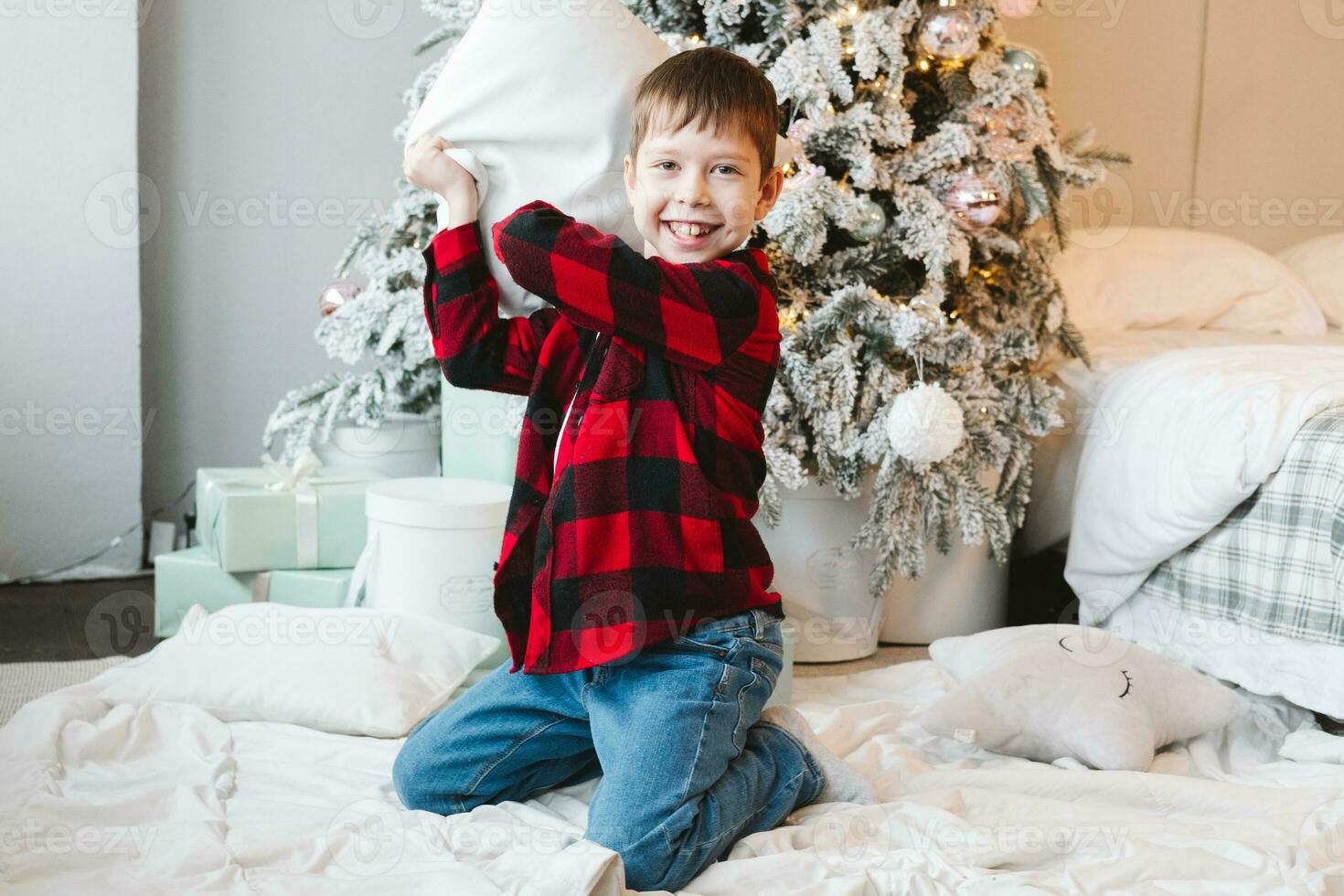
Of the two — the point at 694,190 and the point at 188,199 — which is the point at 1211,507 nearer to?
the point at 694,190

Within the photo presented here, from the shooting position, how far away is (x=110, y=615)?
223cm

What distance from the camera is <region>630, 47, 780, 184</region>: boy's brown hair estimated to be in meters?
1.13

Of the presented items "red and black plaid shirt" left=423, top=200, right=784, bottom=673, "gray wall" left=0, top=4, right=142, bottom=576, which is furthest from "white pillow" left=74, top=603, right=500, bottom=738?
"gray wall" left=0, top=4, right=142, bottom=576

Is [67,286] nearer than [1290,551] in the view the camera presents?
No

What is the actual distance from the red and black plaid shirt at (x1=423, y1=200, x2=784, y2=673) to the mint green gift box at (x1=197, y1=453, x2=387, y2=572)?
0.83m

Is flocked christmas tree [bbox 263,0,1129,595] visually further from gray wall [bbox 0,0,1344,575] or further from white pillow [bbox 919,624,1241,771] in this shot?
gray wall [bbox 0,0,1344,575]

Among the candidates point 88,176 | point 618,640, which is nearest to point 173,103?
point 88,176

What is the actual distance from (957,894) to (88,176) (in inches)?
87.7

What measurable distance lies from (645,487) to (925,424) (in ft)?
2.63

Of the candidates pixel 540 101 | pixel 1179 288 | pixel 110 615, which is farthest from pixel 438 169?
pixel 1179 288

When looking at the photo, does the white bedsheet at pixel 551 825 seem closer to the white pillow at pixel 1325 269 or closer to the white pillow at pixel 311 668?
the white pillow at pixel 311 668

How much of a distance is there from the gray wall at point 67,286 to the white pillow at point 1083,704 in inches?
73.5

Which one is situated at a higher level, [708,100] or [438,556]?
[708,100]

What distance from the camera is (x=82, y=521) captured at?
2551mm
